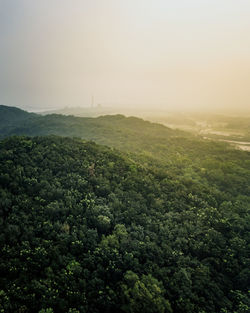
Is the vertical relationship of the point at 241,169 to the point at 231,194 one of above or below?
above

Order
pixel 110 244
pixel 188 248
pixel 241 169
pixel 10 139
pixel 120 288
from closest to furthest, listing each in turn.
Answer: pixel 120 288 < pixel 110 244 < pixel 188 248 < pixel 10 139 < pixel 241 169

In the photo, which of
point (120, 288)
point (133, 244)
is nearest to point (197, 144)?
point (133, 244)

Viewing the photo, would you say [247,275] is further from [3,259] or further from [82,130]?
[82,130]
